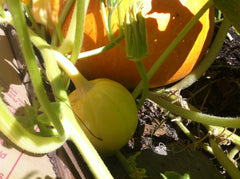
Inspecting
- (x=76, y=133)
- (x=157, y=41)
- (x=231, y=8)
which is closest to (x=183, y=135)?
(x=157, y=41)

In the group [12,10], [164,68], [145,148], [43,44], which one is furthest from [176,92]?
[12,10]

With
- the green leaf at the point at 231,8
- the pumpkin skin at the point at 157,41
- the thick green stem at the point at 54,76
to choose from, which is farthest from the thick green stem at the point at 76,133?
the green leaf at the point at 231,8

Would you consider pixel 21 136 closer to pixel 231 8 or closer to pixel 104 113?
pixel 104 113

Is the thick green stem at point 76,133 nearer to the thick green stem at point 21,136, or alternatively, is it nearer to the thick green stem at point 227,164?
the thick green stem at point 21,136

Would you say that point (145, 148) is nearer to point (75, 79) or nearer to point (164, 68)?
point (164, 68)

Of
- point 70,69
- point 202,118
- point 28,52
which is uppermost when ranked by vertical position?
point 28,52

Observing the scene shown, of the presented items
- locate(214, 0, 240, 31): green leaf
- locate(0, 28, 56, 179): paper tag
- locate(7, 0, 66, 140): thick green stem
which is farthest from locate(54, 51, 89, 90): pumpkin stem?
locate(214, 0, 240, 31): green leaf
